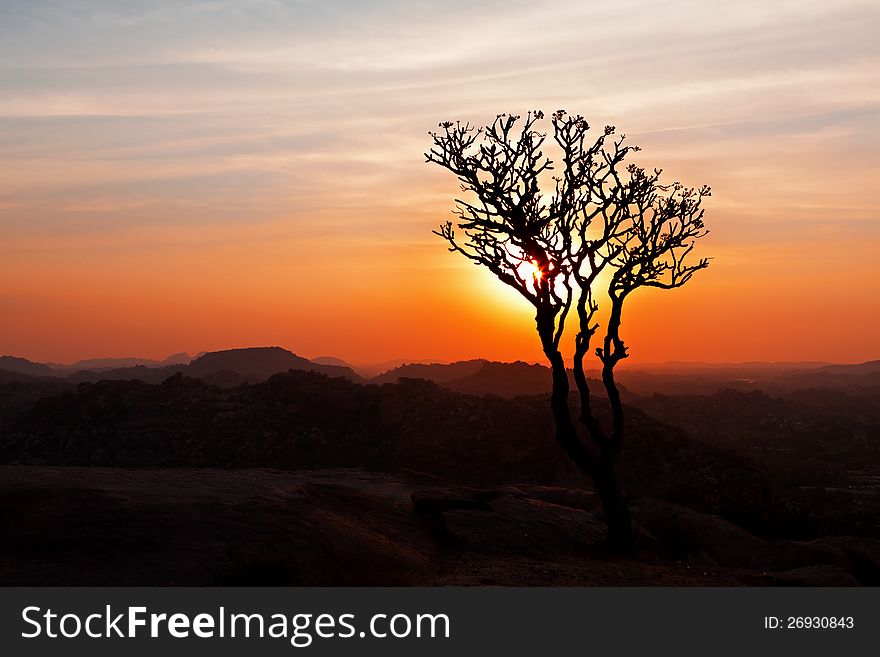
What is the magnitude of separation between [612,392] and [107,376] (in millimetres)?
113142

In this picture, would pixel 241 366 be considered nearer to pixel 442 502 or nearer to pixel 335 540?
pixel 442 502

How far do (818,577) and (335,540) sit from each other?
924cm

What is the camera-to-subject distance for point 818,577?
1477cm

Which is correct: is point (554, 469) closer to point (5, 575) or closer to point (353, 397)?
point (353, 397)

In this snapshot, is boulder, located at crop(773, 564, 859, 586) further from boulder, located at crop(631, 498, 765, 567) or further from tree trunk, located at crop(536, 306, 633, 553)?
tree trunk, located at crop(536, 306, 633, 553)

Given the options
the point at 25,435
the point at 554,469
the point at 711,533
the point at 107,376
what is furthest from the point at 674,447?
the point at 107,376

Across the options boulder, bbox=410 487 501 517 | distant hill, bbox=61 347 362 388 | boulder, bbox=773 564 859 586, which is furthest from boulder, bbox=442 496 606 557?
distant hill, bbox=61 347 362 388

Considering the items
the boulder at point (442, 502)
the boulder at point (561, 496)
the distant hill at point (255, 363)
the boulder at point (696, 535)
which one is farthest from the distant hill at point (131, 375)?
the boulder at point (696, 535)

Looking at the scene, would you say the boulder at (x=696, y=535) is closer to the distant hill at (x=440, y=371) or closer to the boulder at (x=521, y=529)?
the boulder at (x=521, y=529)

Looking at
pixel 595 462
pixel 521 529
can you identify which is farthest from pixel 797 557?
pixel 521 529

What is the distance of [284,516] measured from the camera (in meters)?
14.3

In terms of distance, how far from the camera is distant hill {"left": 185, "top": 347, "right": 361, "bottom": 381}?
12444 cm

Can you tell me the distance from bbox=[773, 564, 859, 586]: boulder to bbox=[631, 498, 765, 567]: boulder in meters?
2.72

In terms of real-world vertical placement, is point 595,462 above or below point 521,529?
above
